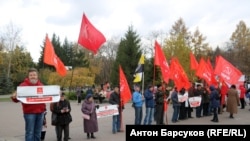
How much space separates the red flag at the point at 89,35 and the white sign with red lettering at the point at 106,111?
89.1 inches

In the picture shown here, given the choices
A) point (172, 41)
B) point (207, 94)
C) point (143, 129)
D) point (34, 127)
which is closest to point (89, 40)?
point (34, 127)

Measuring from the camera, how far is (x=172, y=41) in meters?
41.2

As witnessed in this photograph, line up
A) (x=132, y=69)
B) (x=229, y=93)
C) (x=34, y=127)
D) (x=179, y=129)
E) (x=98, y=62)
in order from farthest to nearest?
(x=98, y=62) → (x=132, y=69) → (x=229, y=93) → (x=34, y=127) → (x=179, y=129)

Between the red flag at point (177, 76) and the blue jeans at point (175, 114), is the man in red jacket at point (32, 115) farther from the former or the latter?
the blue jeans at point (175, 114)

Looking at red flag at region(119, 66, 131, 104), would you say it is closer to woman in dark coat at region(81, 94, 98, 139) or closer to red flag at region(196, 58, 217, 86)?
woman in dark coat at region(81, 94, 98, 139)

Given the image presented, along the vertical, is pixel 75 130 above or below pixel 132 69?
below

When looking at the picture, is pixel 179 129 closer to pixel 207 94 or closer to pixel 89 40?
pixel 89 40

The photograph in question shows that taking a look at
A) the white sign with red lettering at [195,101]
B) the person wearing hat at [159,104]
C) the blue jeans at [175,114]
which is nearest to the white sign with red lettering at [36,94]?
the person wearing hat at [159,104]

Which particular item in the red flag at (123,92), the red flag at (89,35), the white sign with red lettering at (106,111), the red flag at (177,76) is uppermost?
the red flag at (89,35)

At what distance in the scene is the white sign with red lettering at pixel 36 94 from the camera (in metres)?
6.79

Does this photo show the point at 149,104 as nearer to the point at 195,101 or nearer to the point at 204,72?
the point at 195,101

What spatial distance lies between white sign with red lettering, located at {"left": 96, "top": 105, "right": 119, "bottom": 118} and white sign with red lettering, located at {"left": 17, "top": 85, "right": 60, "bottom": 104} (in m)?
4.85

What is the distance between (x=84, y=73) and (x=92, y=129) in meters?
37.9

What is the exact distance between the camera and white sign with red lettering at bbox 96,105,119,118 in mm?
12008
